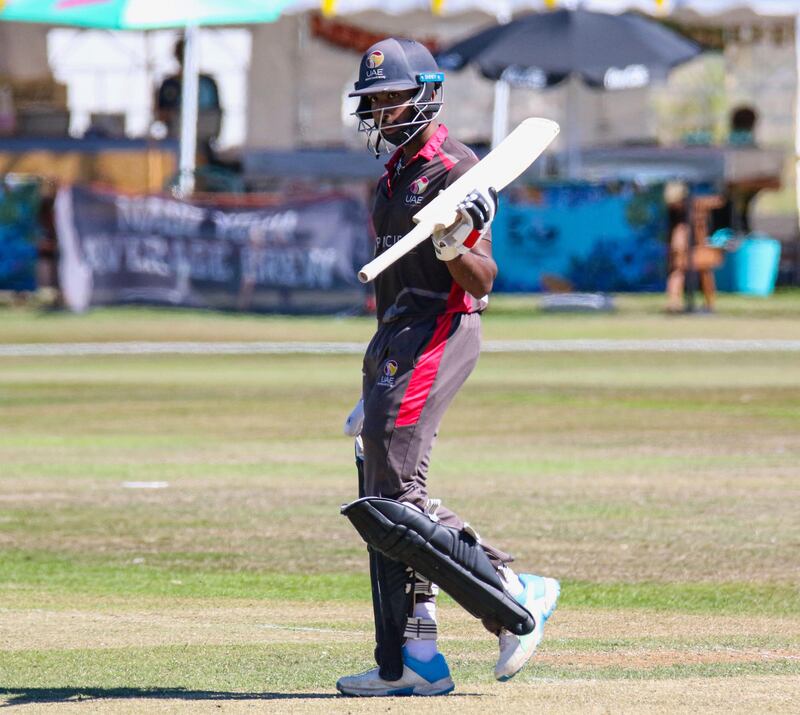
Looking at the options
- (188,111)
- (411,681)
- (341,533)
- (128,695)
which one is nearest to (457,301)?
(411,681)

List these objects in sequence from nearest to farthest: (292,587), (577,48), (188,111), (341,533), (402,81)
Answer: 1. (402,81)
2. (292,587)
3. (341,533)
4. (577,48)
5. (188,111)

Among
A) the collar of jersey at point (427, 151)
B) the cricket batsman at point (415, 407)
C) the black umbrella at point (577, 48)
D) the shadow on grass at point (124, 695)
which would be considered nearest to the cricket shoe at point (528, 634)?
the cricket batsman at point (415, 407)

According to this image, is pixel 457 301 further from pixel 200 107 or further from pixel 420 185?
pixel 200 107

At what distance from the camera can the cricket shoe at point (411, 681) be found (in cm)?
573

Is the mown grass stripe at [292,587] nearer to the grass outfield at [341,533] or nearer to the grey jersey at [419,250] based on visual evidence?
the grass outfield at [341,533]

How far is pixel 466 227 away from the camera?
17.6ft

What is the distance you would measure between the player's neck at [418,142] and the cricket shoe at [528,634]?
1.48 metres

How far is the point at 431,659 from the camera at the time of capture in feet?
19.0

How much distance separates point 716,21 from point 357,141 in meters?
8.39

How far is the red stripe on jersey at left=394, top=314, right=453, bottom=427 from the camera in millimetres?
5684

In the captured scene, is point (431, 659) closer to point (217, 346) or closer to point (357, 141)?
point (217, 346)

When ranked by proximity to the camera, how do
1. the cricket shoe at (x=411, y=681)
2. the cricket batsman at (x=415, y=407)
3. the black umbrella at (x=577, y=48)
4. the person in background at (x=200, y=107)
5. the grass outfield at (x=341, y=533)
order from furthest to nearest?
1. the person in background at (x=200, y=107)
2. the black umbrella at (x=577, y=48)
3. the grass outfield at (x=341, y=533)
4. the cricket shoe at (x=411, y=681)
5. the cricket batsman at (x=415, y=407)

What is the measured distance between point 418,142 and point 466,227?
615mm

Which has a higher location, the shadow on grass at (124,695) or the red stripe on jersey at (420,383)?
the red stripe on jersey at (420,383)
